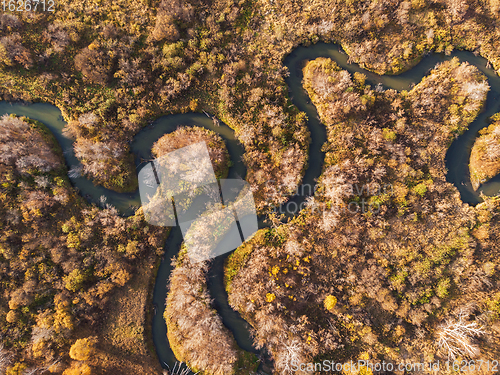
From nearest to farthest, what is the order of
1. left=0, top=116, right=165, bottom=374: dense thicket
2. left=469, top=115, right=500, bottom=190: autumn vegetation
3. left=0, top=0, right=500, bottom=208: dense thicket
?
left=0, top=116, right=165, bottom=374: dense thicket → left=0, top=0, right=500, bottom=208: dense thicket → left=469, top=115, right=500, bottom=190: autumn vegetation

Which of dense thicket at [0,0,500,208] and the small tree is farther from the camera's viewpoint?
dense thicket at [0,0,500,208]

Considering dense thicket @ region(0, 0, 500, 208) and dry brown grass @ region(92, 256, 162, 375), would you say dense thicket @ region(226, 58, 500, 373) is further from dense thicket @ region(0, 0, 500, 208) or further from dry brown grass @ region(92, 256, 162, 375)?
dry brown grass @ region(92, 256, 162, 375)

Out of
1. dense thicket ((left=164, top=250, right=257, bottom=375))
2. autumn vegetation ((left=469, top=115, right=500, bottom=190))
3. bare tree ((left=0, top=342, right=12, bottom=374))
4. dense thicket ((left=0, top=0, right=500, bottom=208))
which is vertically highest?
dense thicket ((left=0, top=0, right=500, bottom=208))

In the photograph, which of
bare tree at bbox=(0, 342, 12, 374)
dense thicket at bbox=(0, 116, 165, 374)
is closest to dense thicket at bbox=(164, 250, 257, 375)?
dense thicket at bbox=(0, 116, 165, 374)

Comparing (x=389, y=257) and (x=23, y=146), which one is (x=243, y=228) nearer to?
(x=389, y=257)

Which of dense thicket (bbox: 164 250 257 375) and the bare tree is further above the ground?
the bare tree

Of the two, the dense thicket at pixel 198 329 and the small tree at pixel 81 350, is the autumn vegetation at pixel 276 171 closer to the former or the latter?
the dense thicket at pixel 198 329

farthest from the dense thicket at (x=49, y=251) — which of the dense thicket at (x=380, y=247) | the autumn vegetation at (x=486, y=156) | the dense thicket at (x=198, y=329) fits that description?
the autumn vegetation at (x=486, y=156)

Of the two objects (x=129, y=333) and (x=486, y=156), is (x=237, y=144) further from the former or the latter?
(x=486, y=156)
